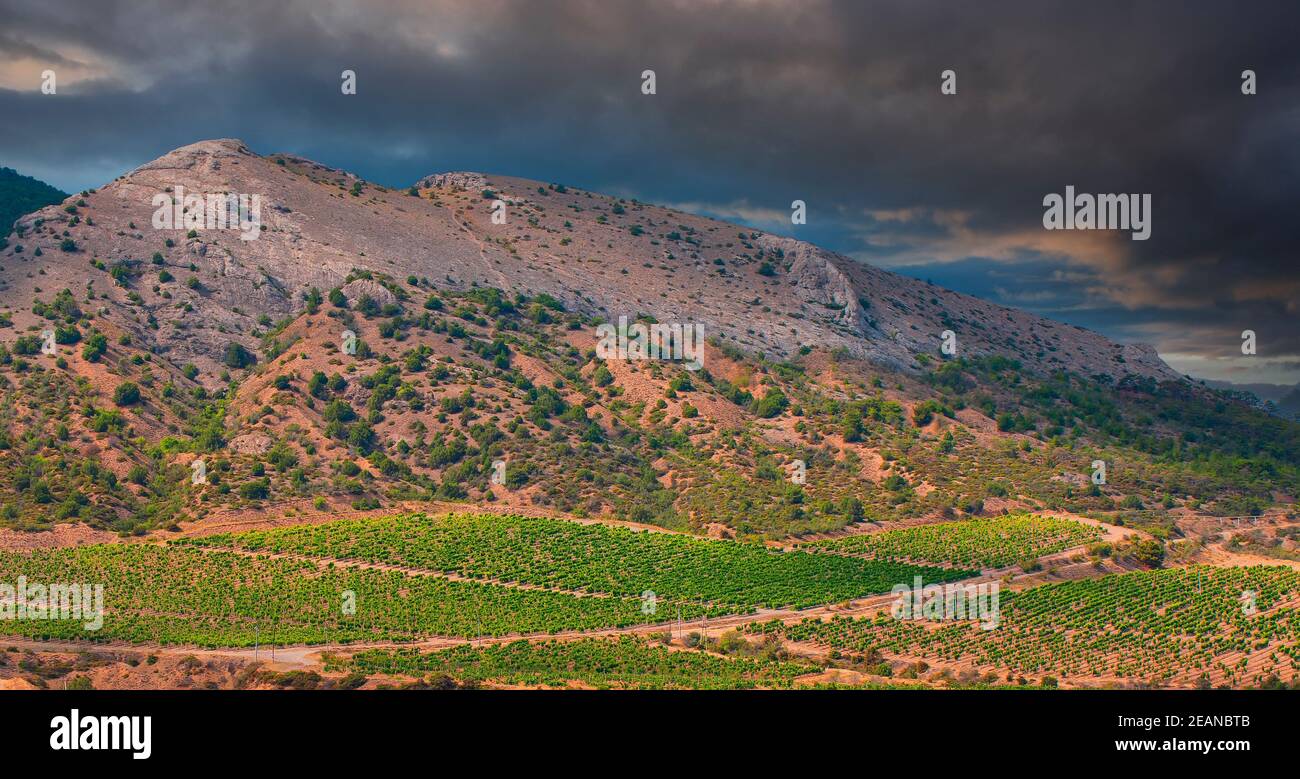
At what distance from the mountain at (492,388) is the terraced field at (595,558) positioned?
29.8ft

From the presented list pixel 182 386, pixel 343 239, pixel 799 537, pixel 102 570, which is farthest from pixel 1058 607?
pixel 343 239

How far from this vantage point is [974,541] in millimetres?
104000

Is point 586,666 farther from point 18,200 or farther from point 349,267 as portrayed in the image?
point 18,200

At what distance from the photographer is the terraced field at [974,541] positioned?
99625 millimetres

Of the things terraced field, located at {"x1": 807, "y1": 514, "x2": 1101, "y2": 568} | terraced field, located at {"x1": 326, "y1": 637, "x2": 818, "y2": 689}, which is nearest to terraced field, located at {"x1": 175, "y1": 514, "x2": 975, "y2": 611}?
terraced field, located at {"x1": 807, "y1": 514, "x2": 1101, "y2": 568}

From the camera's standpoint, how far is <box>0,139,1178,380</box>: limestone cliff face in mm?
145250

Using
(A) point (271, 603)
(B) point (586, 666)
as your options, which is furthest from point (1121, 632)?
(A) point (271, 603)

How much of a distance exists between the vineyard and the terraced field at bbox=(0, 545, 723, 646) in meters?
16.1

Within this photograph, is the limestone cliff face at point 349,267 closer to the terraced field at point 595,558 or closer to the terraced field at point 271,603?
the terraced field at point 595,558

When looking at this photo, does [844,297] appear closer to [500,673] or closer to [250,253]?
[250,253]

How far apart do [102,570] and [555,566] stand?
37021 millimetres

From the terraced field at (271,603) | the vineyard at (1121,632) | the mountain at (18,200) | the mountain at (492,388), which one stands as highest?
the mountain at (18,200)

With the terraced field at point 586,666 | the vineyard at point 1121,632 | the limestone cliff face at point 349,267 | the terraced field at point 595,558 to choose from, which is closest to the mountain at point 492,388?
the limestone cliff face at point 349,267

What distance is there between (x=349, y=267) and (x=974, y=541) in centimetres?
10427
